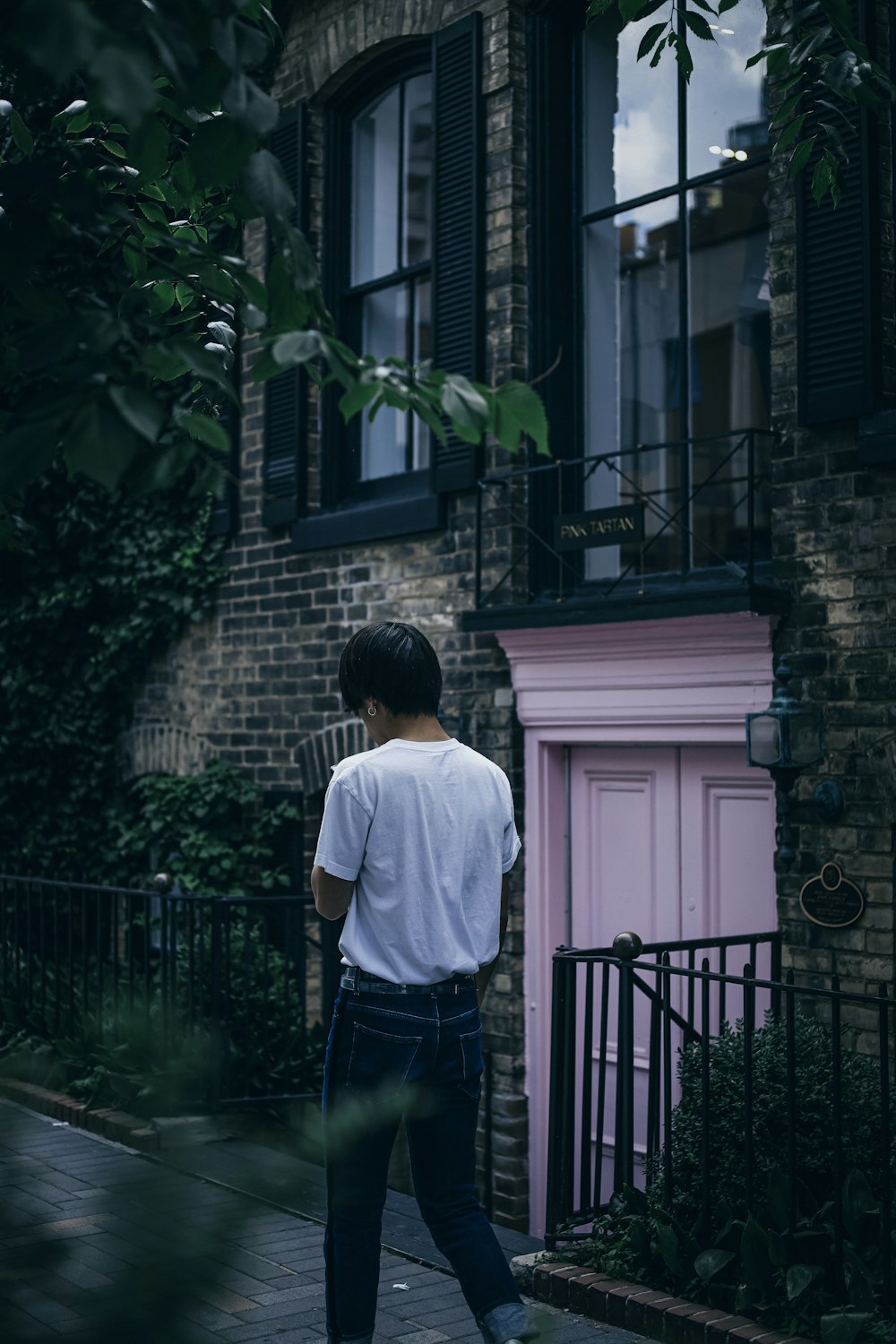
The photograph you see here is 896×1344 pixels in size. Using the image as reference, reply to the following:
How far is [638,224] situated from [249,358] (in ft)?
9.36

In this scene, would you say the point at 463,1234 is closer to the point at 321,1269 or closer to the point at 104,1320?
the point at 321,1269

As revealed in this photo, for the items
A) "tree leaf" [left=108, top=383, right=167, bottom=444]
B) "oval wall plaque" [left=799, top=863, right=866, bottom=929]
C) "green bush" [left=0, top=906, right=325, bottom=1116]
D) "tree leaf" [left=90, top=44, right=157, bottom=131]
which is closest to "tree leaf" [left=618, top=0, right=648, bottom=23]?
"tree leaf" [left=108, top=383, right=167, bottom=444]

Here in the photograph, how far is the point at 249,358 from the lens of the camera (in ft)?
29.2

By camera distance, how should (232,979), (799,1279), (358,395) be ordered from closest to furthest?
(358,395), (799,1279), (232,979)

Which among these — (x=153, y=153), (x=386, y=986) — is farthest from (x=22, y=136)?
(x=386, y=986)

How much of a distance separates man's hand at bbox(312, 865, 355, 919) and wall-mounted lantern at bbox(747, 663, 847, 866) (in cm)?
235

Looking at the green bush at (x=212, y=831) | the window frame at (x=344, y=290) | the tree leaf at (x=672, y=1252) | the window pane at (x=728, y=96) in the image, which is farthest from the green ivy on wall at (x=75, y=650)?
the tree leaf at (x=672, y=1252)

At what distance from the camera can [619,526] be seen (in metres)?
6.30

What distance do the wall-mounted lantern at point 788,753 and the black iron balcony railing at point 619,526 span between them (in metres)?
0.70

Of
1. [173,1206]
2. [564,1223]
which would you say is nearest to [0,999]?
[564,1223]

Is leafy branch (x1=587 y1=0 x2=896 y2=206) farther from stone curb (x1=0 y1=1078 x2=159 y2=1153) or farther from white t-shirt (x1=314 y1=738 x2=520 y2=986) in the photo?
stone curb (x1=0 y1=1078 x2=159 y2=1153)

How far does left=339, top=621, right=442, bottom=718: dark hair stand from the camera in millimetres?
3695

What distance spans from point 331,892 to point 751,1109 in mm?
1724

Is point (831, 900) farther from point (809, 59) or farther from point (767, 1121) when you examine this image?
point (809, 59)
